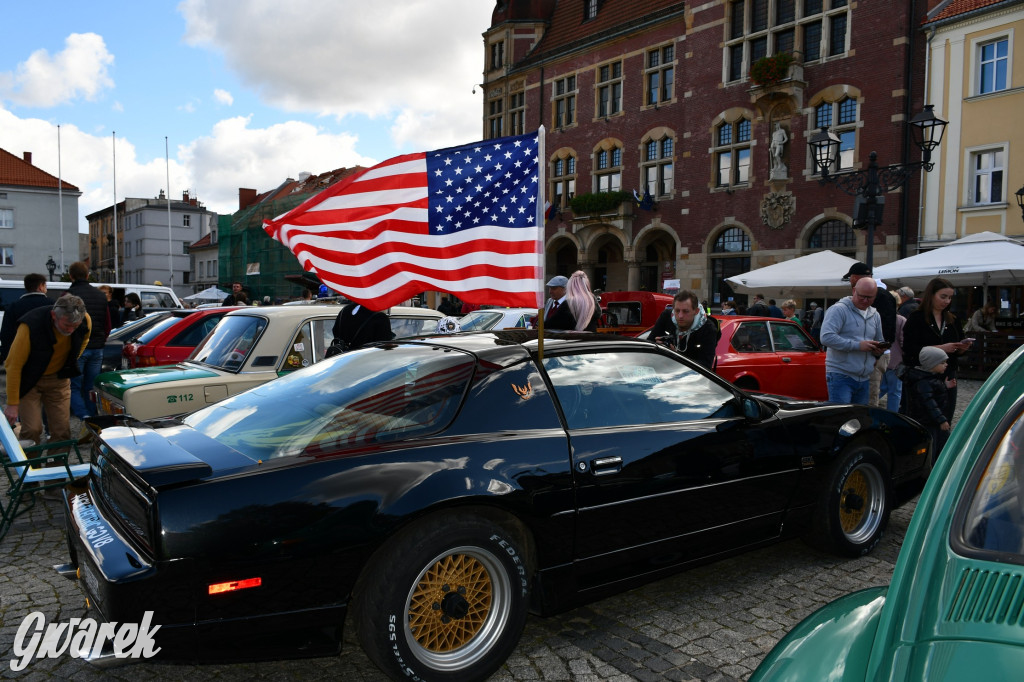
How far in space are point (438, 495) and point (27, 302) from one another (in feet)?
24.1

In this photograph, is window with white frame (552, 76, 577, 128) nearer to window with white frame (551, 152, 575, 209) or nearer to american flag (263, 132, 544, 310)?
window with white frame (551, 152, 575, 209)

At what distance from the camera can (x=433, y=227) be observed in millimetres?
4312

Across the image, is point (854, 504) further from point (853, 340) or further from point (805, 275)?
point (805, 275)

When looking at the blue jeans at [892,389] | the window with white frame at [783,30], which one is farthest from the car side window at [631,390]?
the window with white frame at [783,30]

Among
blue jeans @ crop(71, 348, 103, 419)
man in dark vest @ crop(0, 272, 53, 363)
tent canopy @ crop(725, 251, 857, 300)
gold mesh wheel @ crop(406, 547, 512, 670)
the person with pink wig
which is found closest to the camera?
gold mesh wheel @ crop(406, 547, 512, 670)

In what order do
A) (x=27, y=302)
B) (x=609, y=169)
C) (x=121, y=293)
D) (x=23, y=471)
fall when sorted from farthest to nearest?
(x=609, y=169)
(x=121, y=293)
(x=27, y=302)
(x=23, y=471)

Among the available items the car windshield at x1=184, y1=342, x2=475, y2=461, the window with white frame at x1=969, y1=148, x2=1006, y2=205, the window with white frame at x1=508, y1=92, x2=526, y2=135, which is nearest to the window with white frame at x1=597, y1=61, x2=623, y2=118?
the window with white frame at x1=508, y1=92, x2=526, y2=135

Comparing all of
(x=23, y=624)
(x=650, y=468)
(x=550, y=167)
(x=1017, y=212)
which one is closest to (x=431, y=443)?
(x=650, y=468)

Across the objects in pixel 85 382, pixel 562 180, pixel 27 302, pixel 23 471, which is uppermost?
pixel 562 180

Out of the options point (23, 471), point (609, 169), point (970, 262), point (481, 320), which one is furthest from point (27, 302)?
point (609, 169)

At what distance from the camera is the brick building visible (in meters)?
22.6

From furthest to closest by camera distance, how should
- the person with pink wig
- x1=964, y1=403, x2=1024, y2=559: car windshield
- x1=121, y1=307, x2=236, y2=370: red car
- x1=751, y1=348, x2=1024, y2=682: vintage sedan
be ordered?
x1=121, y1=307, x2=236, y2=370: red car, the person with pink wig, x1=964, y1=403, x2=1024, y2=559: car windshield, x1=751, y1=348, x2=1024, y2=682: vintage sedan

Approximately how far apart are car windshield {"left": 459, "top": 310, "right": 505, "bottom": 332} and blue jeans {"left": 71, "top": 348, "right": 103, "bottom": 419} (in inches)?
230

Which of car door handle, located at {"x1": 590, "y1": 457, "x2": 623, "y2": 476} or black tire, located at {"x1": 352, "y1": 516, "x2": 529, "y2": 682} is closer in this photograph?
black tire, located at {"x1": 352, "y1": 516, "x2": 529, "y2": 682}
